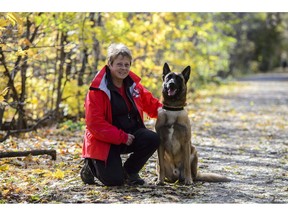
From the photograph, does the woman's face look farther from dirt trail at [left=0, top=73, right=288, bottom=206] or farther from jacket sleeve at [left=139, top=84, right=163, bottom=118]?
dirt trail at [left=0, top=73, right=288, bottom=206]

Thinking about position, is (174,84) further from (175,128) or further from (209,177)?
(209,177)

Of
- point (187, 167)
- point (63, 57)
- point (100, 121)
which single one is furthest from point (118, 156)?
point (63, 57)

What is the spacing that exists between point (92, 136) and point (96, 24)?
6.31m

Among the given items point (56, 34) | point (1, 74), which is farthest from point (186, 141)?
point (56, 34)

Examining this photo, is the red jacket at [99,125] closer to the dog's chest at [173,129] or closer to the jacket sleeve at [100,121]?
the jacket sleeve at [100,121]

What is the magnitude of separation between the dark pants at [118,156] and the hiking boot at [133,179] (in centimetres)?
7

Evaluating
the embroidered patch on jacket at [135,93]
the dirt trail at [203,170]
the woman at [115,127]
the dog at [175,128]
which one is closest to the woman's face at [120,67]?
the woman at [115,127]

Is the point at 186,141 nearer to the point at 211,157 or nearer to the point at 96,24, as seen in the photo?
the point at 211,157

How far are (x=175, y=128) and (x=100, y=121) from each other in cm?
83

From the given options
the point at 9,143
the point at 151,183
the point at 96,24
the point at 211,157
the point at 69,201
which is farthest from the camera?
the point at 96,24

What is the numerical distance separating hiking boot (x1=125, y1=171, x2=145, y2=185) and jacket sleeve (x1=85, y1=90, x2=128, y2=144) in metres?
0.51

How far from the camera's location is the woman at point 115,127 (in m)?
5.37

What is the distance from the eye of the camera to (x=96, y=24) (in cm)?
1133

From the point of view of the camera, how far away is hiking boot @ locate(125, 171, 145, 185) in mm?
5680
